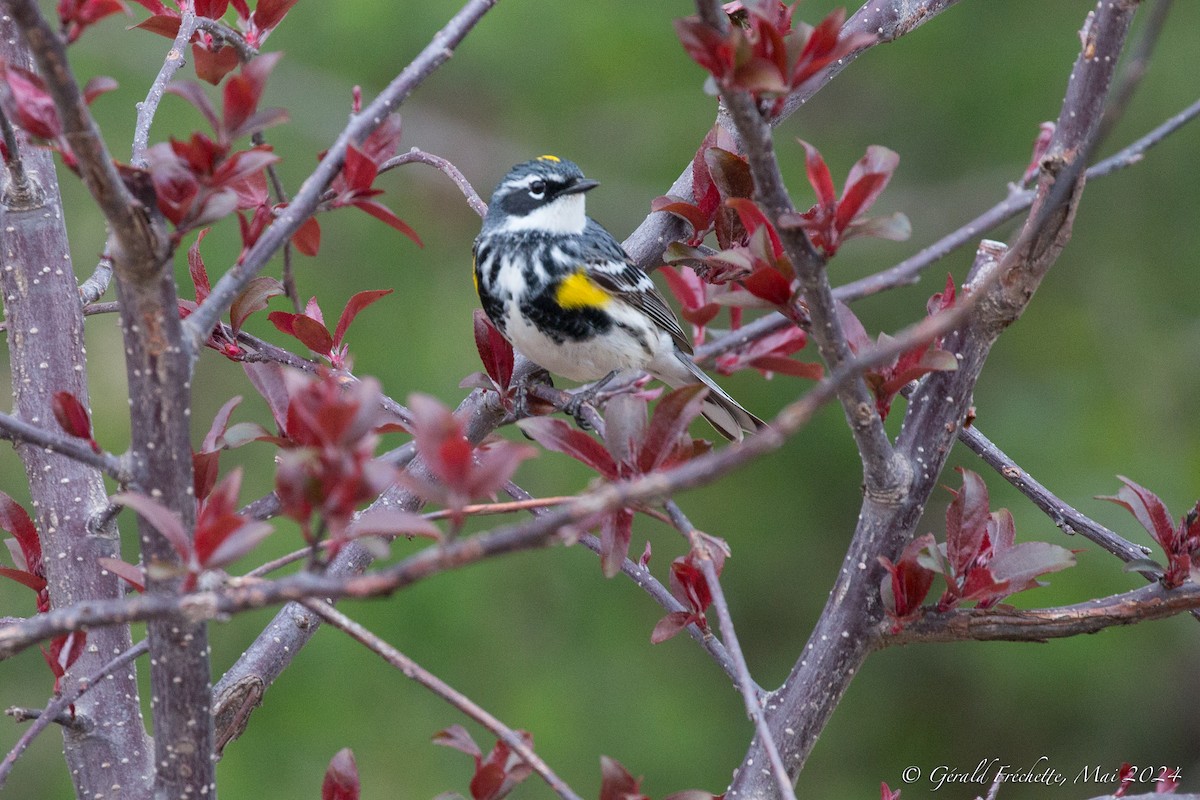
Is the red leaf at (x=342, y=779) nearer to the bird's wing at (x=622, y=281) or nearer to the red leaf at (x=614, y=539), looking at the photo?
the red leaf at (x=614, y=539)

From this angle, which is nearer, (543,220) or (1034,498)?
(1034,498)

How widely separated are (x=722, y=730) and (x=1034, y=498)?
2761mm

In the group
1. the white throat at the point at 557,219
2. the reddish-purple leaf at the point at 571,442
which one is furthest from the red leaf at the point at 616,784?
the white throat at the point at 557,219

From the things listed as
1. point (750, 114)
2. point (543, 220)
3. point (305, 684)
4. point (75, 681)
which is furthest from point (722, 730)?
point (750, 114)

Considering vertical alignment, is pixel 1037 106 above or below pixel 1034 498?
above

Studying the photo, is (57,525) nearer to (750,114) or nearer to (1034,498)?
(750,114)

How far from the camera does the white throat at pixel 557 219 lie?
2.94 meters

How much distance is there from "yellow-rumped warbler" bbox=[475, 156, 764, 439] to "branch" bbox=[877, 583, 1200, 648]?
1002mm

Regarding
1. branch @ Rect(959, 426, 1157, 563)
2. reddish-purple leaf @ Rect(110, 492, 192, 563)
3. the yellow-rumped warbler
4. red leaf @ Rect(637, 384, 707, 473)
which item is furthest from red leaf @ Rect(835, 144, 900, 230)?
the yellow-rumped warbler

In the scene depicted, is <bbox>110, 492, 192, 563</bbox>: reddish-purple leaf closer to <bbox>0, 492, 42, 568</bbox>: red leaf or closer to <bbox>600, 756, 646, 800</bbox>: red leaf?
<bbox>600, 756, 646, 800</bbox>: red leaf

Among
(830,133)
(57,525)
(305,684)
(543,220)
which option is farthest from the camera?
(830,133)

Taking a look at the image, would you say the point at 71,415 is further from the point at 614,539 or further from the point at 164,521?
the point at 614,539

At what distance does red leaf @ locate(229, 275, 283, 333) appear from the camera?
73.4 inches

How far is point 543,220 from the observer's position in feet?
9.78
